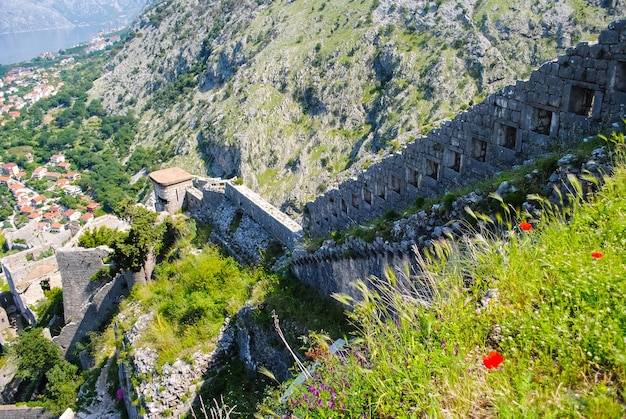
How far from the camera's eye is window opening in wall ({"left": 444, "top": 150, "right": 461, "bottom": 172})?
33.8 ft

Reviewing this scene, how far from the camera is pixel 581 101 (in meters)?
7.91

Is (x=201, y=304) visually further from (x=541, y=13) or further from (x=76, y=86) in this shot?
(x=76, y=86)

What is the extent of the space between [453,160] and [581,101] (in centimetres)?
297

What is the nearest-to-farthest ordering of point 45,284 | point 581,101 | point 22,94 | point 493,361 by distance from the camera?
1. point 493,361
2. point 581,101
3. point 45,284
4. point 22,94

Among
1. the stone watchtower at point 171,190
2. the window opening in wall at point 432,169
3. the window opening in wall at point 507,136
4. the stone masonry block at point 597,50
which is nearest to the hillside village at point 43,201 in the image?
the stone watchtower at point 171,190

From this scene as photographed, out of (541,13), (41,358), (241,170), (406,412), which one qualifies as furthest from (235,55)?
(406,412)

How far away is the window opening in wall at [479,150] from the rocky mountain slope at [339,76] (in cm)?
3105

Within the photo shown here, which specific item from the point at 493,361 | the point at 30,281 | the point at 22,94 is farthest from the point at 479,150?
the point at 22,94

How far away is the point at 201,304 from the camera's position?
1416 cm

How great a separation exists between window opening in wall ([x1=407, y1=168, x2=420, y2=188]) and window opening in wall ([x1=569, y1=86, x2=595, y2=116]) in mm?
4084

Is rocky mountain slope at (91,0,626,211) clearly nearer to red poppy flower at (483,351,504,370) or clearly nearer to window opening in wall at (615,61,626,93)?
window opening in wall at (615,61,626,93)

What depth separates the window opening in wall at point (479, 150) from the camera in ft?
31.7

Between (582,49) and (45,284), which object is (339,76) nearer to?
(45,284)

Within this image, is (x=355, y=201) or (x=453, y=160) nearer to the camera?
(x=453, y=160)
